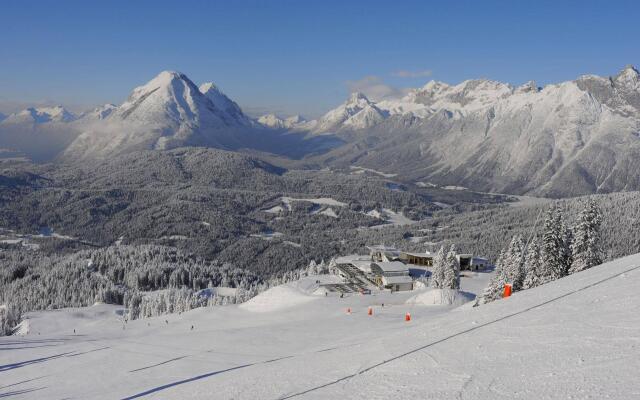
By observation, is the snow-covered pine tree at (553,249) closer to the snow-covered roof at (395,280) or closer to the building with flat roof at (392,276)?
the building with flat roof at (392,276)

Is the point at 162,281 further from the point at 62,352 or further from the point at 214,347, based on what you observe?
the point at 214,347

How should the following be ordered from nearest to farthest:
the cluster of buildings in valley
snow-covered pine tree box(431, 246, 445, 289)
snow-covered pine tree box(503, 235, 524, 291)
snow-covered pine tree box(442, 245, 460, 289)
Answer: snow-covered pine tree box(503, 235, 524, 291) < snow-covered pine tree box(442, 245, 460, 289) < snow-covered pine tree box(431, 246, 445, 289) < the cluster of buildings in valley

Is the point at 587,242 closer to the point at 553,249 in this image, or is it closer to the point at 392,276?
the point at 553,249

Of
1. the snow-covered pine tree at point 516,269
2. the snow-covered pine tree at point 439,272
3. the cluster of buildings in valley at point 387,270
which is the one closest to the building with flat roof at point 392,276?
the cluster of buildings in valley at point 387,270

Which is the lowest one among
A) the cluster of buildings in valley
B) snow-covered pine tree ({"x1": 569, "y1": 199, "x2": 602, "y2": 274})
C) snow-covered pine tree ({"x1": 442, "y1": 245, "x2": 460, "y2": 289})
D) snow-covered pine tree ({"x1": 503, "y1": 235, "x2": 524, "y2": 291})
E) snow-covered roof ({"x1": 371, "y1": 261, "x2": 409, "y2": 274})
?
the cluster of buildings in valley

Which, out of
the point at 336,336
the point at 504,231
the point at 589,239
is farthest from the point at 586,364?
the point at 504,231

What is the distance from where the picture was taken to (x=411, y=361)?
665 inches

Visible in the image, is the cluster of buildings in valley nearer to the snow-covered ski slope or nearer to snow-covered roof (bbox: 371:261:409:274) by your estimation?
snow-covered roof (bbox: 371:261:409:274)

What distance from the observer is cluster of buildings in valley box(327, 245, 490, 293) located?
82.1 metres

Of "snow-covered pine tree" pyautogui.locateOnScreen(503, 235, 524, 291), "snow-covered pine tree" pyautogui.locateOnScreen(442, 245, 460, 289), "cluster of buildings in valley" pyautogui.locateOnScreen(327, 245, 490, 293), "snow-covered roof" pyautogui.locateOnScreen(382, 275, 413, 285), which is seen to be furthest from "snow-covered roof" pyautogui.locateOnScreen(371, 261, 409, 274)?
"snow-covered pine tree" pyautogui.locateOnScreen(503, 235, 524, 291)

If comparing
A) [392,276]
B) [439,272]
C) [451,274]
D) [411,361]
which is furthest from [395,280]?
[411,361]

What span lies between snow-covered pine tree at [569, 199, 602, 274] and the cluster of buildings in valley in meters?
34.5

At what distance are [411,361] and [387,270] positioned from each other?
232 feet

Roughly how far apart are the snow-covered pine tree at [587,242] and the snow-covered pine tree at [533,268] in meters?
3.11
